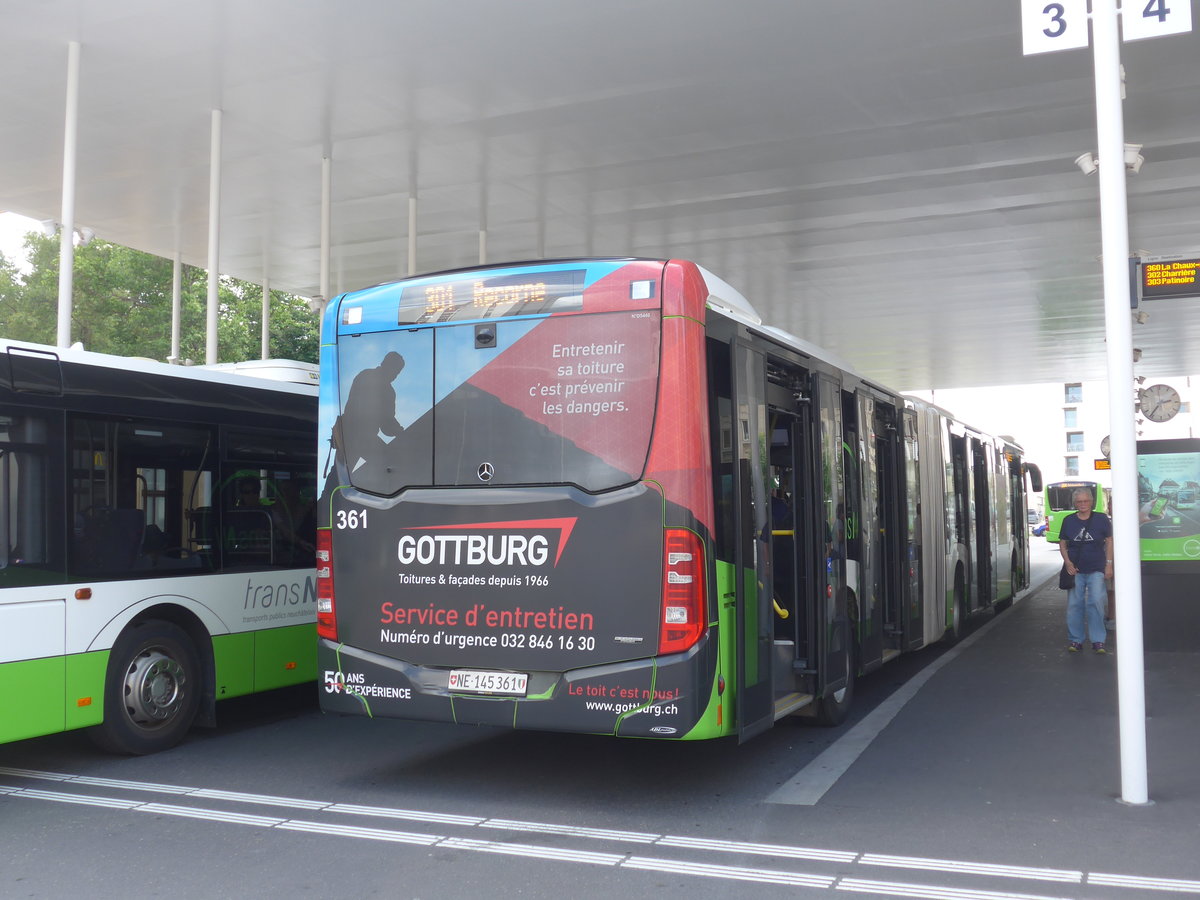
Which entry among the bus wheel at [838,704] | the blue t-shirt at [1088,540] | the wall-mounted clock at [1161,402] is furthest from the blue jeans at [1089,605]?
the wall-mounted clock at [1161,402]

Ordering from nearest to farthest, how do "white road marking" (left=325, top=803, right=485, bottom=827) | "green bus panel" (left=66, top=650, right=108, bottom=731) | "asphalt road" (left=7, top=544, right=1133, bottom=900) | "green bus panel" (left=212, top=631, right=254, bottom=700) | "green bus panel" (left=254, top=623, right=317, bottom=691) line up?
1. "asphalt road" (left=7, top=544, right=1133, bottom=900)
2. "white road marking" (left=325, top=803, right=485, bottom=827)
3. "green bus panel" (left=66, top=650, right=108, bottom=731)
4. "green bus panel" (left=212, top=631, right=254, bottom=700)
5. "green bus panel" (left=254, top=623, right=317, bottom=691)

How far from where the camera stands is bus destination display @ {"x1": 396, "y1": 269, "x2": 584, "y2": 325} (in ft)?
22.0

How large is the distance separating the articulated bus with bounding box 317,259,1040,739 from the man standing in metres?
6.65

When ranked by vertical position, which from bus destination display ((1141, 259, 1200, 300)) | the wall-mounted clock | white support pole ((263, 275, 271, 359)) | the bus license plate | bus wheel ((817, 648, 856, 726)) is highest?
white support pole ((263, 275, 271, 359))

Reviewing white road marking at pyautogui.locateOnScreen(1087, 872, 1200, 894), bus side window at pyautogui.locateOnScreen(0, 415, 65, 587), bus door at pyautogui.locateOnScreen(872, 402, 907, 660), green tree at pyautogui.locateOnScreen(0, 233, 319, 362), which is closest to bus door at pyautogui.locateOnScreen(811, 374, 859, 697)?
bus door at pyautogui.locateOnScreen(872, 402, 907, 660)

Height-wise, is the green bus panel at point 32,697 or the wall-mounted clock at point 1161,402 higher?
the wall-mounted clock at point 1161,402

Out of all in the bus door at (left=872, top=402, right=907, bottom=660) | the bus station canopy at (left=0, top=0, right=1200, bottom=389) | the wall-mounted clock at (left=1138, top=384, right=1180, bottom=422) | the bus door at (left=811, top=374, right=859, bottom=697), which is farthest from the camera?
the wall-mounted clock at (left=1138, top=384, right=1180, bottom=422)

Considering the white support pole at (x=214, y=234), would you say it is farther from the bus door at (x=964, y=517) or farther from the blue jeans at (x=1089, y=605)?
the blue jeans at (x=1089, y=605)

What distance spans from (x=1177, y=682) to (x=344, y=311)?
8.82 m

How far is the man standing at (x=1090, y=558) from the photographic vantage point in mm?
12945

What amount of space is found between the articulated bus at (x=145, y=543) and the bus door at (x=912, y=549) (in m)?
5.81

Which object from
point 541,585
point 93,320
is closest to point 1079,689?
point 541,585

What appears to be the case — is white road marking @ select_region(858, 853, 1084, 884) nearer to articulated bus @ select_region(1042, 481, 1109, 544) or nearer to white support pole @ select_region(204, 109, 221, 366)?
white support pole @ select_region(204, 109, 221, 366)

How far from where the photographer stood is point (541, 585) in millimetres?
6559
